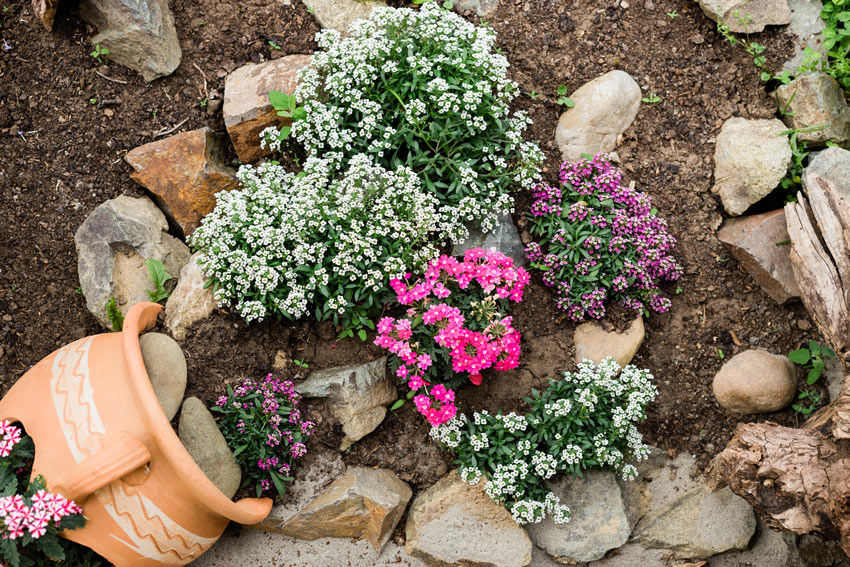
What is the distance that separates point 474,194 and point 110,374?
8.14 ft

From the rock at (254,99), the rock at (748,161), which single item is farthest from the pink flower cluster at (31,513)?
the rock at (748,161)

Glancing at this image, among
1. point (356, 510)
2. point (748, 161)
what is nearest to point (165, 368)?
point (356, 510)

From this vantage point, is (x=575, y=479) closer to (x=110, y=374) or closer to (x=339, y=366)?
(x=339, y=366)

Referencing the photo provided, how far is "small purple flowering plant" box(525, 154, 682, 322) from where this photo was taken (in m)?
4.72

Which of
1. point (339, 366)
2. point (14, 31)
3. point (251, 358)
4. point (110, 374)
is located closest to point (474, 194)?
point (339, 366)

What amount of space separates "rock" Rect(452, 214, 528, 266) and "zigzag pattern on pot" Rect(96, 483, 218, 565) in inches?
97.2

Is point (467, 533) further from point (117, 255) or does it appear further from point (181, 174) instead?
point (181, 174)

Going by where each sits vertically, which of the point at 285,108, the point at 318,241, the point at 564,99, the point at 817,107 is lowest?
the point at 318,241

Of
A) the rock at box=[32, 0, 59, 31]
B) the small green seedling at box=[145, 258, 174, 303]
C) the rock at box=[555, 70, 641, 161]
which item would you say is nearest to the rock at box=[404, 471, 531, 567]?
the small green seedling at box=[145, 258, 174, 303]

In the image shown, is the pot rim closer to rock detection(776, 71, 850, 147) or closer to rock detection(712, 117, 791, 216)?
rock detection(712, 117, 791, 216)

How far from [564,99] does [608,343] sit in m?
1.88

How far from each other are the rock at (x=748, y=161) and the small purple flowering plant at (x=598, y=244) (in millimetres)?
622

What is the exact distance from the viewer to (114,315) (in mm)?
4555

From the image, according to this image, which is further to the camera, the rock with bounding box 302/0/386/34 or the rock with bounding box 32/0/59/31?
the rock with bounding box 302/0/386/34
